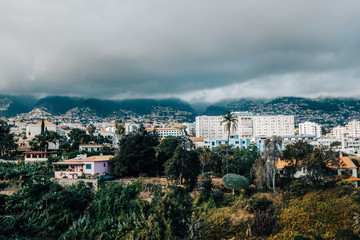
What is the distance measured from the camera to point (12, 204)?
28.5 metres

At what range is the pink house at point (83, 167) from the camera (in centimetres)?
3506

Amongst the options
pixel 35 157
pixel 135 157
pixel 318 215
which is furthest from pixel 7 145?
pixel 318 215

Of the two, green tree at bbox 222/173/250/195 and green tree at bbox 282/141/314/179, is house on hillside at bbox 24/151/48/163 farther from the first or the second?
green tree at bbox 282/141/314/179

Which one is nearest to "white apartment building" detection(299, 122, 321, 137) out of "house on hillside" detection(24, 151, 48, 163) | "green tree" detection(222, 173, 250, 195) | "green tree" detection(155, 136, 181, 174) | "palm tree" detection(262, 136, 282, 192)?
"green tree" detection(155, 136, 181, 174)

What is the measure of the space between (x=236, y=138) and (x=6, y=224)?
69349 millimetres

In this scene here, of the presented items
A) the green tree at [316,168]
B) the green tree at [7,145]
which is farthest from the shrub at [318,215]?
the green tree at [7,145]

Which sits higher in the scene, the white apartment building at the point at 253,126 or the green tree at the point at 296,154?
the white apartment building at the point at 253,126

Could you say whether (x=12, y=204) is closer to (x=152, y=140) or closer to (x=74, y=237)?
(x=74, y=237)

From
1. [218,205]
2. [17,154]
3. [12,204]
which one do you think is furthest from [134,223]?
[17,154]

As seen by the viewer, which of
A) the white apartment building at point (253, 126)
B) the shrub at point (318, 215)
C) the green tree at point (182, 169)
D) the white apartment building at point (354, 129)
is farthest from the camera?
the white apartment building at point (354, 129)

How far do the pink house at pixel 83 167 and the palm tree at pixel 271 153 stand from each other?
20708mm

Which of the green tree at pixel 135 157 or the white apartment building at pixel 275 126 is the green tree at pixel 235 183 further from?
the white apartment building at pixel 275 126

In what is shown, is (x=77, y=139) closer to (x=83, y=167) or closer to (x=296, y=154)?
(x=83, y=167)

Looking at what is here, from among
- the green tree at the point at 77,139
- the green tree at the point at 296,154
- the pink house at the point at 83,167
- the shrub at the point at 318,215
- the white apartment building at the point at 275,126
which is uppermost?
the white apartment building at the point at 275,126
